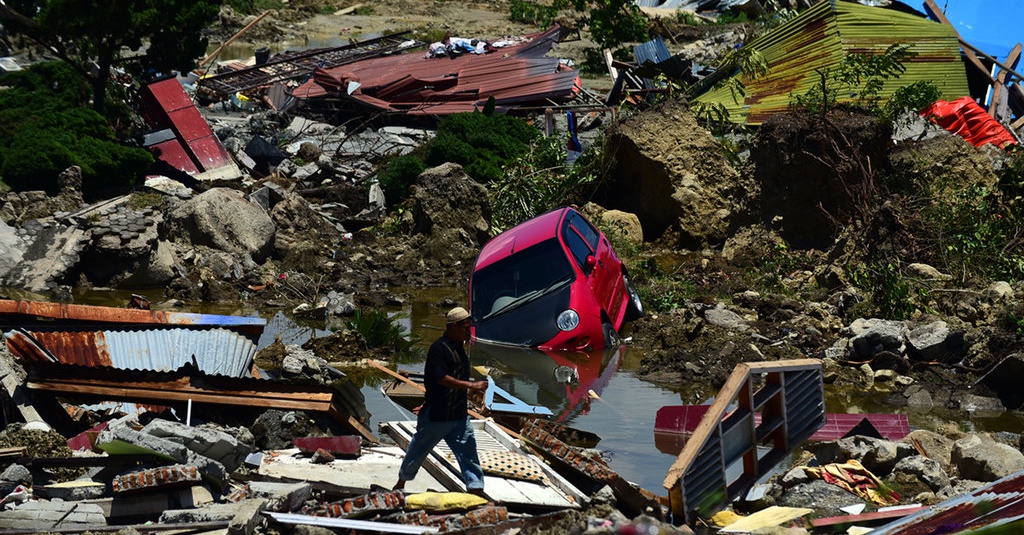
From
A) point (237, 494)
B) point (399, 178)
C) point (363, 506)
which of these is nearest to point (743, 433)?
point (363, 506)

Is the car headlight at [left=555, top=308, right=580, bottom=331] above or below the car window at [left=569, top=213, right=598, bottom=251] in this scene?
below

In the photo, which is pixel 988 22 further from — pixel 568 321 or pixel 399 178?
pixel 568 321

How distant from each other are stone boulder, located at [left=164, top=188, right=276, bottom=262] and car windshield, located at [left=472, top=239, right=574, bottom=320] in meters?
5.55

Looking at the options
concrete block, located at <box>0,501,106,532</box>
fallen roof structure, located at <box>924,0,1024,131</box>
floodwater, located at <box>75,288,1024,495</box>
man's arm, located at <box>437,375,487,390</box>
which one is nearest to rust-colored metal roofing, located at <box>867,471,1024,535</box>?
man's arm, located at <box>437,375,487,390</box>

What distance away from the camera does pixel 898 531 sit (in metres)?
5.51

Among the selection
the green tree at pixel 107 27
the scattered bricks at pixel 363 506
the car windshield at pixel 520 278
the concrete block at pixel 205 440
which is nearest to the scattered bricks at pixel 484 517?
the scattered bricks at pixel 363 506

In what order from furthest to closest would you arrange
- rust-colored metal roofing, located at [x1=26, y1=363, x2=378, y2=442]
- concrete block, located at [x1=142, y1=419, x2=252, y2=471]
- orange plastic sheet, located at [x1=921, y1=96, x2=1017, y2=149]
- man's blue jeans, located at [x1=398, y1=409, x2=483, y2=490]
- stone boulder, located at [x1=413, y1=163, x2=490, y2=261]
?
orange plastic sheet, located at [x1=921, y1=96, x2=1017, y2=149], stone boulder, located at [x1=413, y1=163, x2=490, y2=261], rust-colored metal roofing, located at [x1=26, y1=363, x2=378, y2=442], concrete block, located at [x1=142, y1=419, x2=252, y2=471], man's blue jeans, located at [x1=398, y1=409, x2=483, y2=490]

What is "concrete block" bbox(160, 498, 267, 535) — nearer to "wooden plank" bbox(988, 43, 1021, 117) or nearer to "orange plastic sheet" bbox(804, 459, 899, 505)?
"orange plastic sheet" bbox(804, 459, 899, 505)

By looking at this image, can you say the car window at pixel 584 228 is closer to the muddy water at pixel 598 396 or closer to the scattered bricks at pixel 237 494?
the muddy water at pixel 598 396

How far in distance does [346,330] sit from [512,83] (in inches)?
623

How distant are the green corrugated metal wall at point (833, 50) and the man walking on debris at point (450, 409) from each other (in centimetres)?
1390

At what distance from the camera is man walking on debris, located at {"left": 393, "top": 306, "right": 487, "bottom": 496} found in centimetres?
764

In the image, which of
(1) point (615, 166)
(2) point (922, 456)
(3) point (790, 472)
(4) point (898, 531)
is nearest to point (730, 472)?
(3) point (790, 472)

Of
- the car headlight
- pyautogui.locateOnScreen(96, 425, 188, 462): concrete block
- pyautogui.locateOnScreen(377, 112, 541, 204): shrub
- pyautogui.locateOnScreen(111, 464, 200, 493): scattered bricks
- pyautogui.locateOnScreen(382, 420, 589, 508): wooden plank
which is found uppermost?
pyautogui.locateOnScreen(377, 112, 541, 204): shrub
